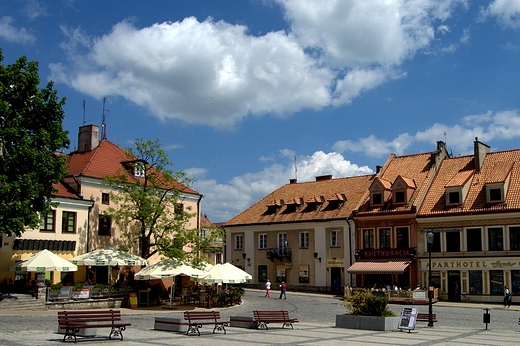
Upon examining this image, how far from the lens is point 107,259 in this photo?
3559cm

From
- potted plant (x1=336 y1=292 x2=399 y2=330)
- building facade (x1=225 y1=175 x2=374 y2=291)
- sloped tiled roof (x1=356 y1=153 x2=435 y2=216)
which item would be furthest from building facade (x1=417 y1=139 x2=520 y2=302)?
potted plant (x1=336 y1=292 x2=399 y2=330)

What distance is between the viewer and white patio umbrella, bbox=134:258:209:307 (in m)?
33.9

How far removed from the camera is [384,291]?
43.4m

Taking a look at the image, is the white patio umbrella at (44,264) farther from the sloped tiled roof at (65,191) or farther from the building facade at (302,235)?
the building facade at (302,235)

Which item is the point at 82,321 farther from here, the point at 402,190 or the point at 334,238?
the point at 334,238

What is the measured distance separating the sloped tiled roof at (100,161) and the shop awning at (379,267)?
14806mm

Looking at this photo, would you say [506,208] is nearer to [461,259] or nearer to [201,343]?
[461,259]

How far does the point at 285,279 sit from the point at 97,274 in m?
18.4

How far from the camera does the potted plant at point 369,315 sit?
25.1 m

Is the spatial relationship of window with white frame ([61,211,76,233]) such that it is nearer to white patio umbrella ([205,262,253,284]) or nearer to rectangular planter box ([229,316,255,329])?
white patio umbrella ([205,262,253,284])

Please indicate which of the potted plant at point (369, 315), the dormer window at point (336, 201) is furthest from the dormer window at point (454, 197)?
the potted plant at point (369, 315)

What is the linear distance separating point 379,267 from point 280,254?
9.98 m

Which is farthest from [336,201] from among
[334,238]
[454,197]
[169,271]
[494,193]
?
[169,271]

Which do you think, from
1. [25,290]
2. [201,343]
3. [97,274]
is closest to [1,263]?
[25,290]
